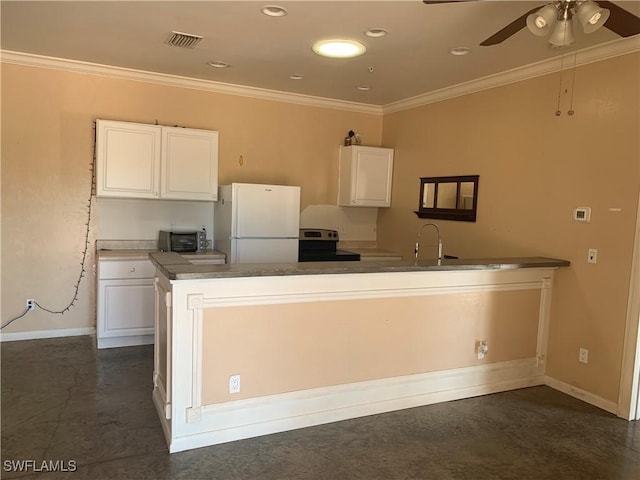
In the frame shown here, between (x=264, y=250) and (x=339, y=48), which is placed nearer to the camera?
(x=339, y=48)

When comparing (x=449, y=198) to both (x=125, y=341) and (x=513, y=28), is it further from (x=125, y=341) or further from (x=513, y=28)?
(x=125, y=341)

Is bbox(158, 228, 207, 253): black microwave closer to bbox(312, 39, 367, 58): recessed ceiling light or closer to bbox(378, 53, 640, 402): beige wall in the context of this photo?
bbox(312, 39, 367, 58): recessed ceiling light

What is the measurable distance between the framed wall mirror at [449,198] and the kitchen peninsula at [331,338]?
995 millimetres

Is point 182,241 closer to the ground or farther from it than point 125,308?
farther from it

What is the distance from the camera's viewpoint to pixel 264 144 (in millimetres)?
5504

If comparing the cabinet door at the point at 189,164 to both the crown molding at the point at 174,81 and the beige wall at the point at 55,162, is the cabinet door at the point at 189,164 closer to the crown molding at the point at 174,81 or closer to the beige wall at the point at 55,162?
the beige wall at the point at 55,162

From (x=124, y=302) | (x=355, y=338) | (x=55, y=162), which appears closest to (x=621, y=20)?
(x=355, y=338)

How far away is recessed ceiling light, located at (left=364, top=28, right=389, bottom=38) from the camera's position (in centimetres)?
333

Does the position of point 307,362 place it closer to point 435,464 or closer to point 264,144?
point 435,464

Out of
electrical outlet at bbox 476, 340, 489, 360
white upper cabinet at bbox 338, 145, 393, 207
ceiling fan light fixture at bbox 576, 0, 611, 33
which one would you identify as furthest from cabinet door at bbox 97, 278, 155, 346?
ceiling fan light fixture at bbox 576, 0, 611, 33

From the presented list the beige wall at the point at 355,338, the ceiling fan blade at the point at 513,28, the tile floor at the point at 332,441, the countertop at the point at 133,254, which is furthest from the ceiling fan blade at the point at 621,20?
the countertop at the point at 133,254

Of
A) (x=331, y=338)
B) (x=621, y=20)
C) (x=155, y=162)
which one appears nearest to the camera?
(x=621, y=20)

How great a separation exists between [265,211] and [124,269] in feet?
4.84

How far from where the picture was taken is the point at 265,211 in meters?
4.87
